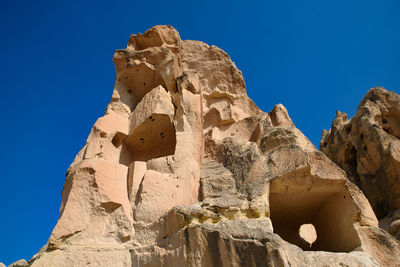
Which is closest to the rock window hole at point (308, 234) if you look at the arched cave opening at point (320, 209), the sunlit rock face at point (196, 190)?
the sunlit rock face at point (196, 190)

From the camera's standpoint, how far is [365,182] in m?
11.4

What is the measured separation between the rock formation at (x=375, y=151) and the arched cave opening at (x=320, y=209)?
2.68 m

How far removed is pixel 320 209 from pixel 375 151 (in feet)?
19.5

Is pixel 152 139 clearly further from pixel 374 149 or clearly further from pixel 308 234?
pixel 374 149

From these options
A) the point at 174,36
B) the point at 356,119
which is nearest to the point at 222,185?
the point at 174,36

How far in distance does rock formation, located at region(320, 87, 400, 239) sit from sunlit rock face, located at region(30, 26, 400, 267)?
3.31 meters

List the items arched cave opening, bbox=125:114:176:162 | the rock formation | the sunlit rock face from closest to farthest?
the sunlit rock face, arched cave opening, bbox=125:114:176:162, the rock formation

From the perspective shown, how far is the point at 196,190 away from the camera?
5.68 m

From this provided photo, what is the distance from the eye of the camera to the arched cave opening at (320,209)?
554 centimetres

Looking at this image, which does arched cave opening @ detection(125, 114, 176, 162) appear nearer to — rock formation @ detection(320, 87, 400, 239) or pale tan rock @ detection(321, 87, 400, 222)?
rock formation @ detection(320, 87, 400, 239)

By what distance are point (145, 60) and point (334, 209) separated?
5.10 metres

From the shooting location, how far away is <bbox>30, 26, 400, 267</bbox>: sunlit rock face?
170 inches

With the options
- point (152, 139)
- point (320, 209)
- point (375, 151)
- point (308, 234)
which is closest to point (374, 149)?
point (375, 151)

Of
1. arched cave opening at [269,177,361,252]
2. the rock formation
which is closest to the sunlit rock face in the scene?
arched cave opening at [269,177,361,252]
